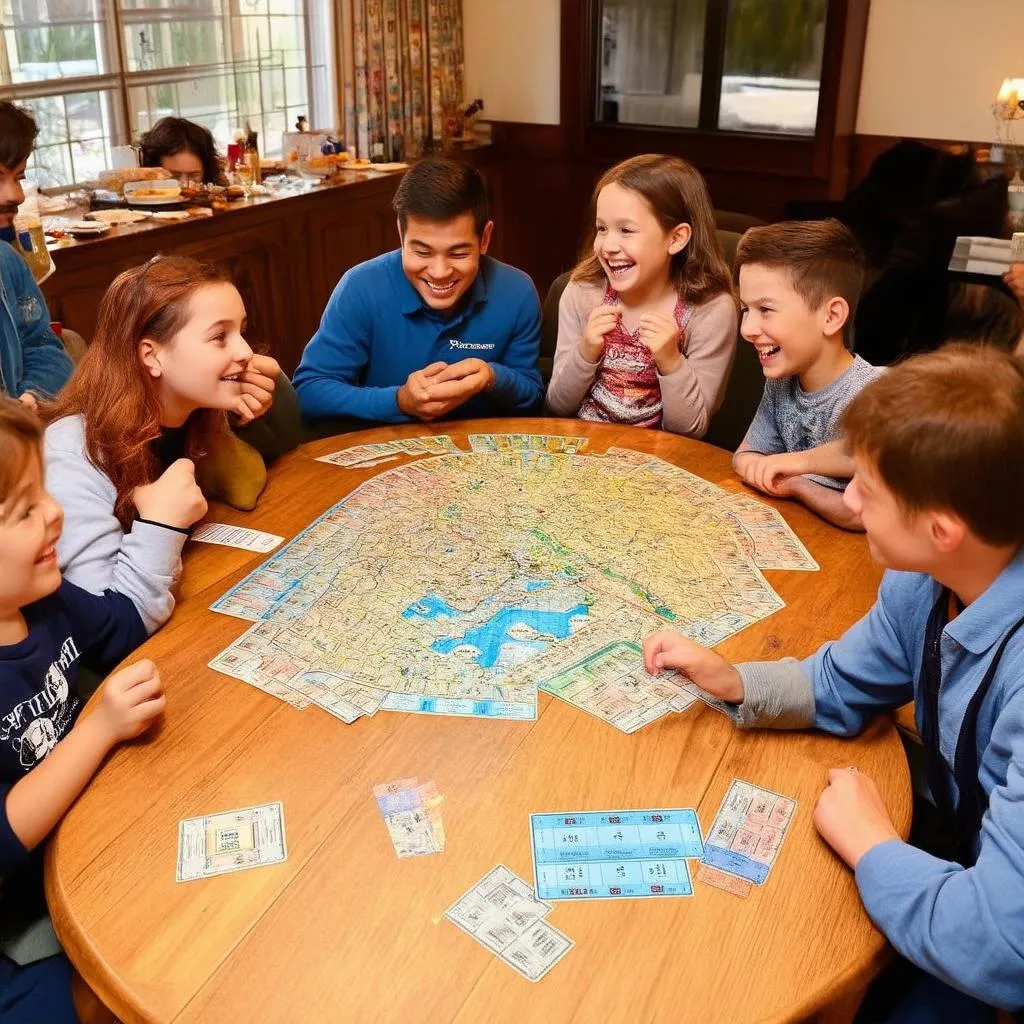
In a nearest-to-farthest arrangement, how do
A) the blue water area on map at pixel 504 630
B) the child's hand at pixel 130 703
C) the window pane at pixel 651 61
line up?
1. the child's hand at pixel 130 703
2. the blue water area on map at pixel 504 630
3. the window pane at pixel 651 61

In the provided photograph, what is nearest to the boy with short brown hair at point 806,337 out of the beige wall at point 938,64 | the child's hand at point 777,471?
the child's hand at point 777,471

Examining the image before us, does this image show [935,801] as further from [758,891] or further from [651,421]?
[651,421]

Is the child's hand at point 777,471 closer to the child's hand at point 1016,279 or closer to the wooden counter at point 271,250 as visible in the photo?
the wooden counter at point 271,250

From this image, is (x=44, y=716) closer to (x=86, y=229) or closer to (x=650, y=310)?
(x=650, y=310)

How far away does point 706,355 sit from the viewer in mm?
2332

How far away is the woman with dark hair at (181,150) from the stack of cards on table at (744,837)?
3.98 meters

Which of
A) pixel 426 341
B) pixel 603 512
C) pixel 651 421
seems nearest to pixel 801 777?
pixel 603 512

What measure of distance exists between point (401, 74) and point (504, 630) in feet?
16.1

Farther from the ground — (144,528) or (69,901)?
(144,528)

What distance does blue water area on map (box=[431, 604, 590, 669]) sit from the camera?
1.42 m

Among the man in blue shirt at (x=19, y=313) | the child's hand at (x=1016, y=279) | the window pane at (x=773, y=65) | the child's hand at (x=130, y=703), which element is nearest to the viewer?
the child's hand at (x=130, y=703)

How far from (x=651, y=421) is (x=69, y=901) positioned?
1.70 meters

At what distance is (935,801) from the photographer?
1320mm

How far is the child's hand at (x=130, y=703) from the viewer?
4.02 feet
